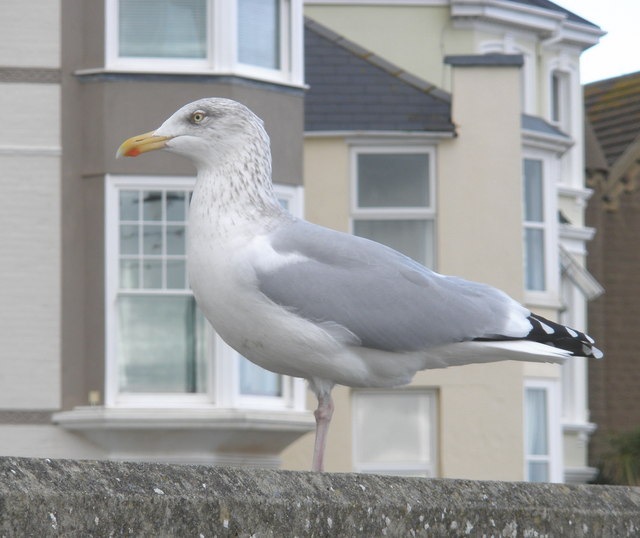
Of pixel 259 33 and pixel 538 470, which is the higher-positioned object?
pixel 259 33

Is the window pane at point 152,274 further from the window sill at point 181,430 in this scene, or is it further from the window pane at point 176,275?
the window sill at point 181,430

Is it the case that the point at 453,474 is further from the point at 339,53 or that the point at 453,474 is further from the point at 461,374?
the point at 339,53

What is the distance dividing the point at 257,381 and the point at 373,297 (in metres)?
10.6

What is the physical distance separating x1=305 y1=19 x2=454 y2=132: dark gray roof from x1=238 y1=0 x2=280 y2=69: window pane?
280 cm

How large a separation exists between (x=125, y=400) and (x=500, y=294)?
1001 centimetres

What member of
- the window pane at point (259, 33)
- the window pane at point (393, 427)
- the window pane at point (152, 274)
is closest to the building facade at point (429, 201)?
the window pane at point (393, 427)

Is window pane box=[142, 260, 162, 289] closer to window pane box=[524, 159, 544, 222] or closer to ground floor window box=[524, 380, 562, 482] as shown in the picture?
ground floor window box=[524, 380, 562, 482]

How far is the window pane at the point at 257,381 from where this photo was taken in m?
16.7

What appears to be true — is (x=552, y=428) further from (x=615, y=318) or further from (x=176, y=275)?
(x=615, y=318)

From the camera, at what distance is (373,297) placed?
6426 mm

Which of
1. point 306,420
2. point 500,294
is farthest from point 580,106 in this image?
point 500,294

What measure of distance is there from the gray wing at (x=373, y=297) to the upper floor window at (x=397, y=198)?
13783 millimetres

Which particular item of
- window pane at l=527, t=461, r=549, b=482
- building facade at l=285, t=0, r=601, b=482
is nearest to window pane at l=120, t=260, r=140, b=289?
building facade at l=285, t=0, r=601, b=482

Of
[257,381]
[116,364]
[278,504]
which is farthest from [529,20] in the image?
[278,504]
